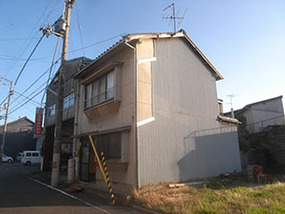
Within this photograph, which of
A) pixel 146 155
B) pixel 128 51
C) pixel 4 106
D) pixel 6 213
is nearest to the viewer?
pixel 6 213

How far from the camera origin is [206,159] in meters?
11.7

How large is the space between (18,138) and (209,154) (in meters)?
43.9

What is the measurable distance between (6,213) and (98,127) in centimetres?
598

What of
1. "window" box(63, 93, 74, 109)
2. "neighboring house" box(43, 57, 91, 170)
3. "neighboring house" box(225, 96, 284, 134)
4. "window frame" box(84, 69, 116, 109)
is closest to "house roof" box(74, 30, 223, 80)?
"window frame" box(84, 69, 116, 109)

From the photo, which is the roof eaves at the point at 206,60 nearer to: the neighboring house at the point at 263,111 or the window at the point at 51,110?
the neighboring house at the point at 263,111

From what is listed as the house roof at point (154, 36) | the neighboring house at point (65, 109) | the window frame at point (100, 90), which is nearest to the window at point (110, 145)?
the window frame at point (100, 90)

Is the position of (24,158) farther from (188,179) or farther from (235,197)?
(235,197)

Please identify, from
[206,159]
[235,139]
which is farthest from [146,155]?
[235,139]

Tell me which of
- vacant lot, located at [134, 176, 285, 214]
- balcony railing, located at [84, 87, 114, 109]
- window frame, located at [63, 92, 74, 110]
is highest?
window frame, located at [63, 92, 74, 110]

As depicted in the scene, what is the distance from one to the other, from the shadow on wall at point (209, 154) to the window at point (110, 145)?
332cm

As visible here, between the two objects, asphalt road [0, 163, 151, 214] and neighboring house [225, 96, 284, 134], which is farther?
neighboring house [225, 96, 284, 134]

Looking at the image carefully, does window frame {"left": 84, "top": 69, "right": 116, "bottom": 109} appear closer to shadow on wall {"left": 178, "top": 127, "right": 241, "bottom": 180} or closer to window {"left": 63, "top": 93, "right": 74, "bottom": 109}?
window {"left": 63, "top": 93, "right": 74, "bottom": 109}

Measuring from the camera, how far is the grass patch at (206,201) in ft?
19.3

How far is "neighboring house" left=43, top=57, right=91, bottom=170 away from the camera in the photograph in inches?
631
